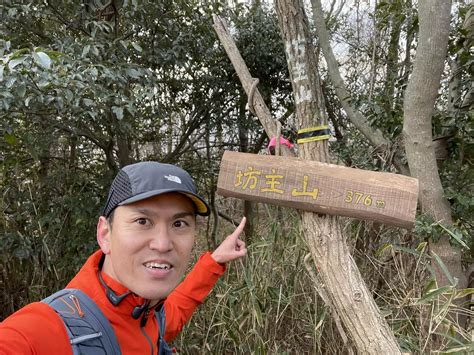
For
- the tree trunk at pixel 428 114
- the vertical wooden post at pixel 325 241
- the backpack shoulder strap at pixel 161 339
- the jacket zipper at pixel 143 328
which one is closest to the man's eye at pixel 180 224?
the jacket zipper at pixel 143 328

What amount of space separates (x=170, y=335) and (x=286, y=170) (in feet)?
2.60

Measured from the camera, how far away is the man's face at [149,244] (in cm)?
106

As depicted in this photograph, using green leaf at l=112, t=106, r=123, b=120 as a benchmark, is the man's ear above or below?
below

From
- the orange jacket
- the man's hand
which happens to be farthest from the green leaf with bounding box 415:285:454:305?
the orange jacket

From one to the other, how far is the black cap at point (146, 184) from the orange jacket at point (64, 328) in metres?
0.19

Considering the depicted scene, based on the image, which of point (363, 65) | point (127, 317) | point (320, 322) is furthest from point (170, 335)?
point (363, 65)

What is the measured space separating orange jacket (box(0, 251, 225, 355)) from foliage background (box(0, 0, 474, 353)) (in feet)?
2.62

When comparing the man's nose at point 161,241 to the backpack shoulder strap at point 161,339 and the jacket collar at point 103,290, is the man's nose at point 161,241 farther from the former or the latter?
the backpack shoulder strap at point 161,339

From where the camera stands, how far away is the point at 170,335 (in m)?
1.69

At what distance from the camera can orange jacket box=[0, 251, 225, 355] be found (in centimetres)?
88

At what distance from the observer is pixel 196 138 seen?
4246 mm

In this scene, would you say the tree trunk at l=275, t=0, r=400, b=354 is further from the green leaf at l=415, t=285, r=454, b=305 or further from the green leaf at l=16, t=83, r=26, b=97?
the green leaf at l=16, t=83, r=26, b=97

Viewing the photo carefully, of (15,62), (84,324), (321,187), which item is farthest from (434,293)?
(15,62)

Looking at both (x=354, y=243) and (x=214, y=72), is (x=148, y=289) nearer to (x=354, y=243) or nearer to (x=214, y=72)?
(x=354, y=243)
